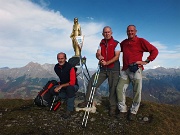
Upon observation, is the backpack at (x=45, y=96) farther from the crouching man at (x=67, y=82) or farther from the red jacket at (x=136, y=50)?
the red jacket at (x=136, y=50)

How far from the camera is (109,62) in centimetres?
1092

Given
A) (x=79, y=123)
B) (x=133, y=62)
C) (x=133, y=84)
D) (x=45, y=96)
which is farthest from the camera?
(x=45, y=96)

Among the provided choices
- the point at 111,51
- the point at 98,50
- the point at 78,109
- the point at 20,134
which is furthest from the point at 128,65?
the point at 20,134

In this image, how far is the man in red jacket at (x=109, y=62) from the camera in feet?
36.0

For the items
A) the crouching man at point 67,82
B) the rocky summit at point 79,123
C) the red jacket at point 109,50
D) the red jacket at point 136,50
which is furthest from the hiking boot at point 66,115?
the red jacket at point 136,50

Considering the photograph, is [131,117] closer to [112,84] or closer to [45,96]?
[112,84]

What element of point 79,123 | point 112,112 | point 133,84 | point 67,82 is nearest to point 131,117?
point 112,112

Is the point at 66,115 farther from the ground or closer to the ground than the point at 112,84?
closer to the ground

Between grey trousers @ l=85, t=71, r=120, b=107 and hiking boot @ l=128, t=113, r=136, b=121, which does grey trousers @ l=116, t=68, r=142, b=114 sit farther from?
grey trousers @ l=85, t=71, r=120, b=107

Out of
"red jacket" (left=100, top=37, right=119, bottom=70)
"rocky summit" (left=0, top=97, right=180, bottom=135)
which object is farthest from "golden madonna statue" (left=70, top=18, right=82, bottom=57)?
"rocky summit" (left=0, top=97, right=180, bottom=135)

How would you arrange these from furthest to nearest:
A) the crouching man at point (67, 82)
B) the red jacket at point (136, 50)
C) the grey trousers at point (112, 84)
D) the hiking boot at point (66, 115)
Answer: the grey trousers at point (112, 84), the crouching man at point (67, 82), the hiking boot at point (66, 115), the red jacket at point (136, 50)

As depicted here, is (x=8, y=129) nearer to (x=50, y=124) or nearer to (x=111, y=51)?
(x=50, y=124)

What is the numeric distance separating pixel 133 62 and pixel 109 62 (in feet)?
4.32

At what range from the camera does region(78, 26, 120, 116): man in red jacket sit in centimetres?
1096
